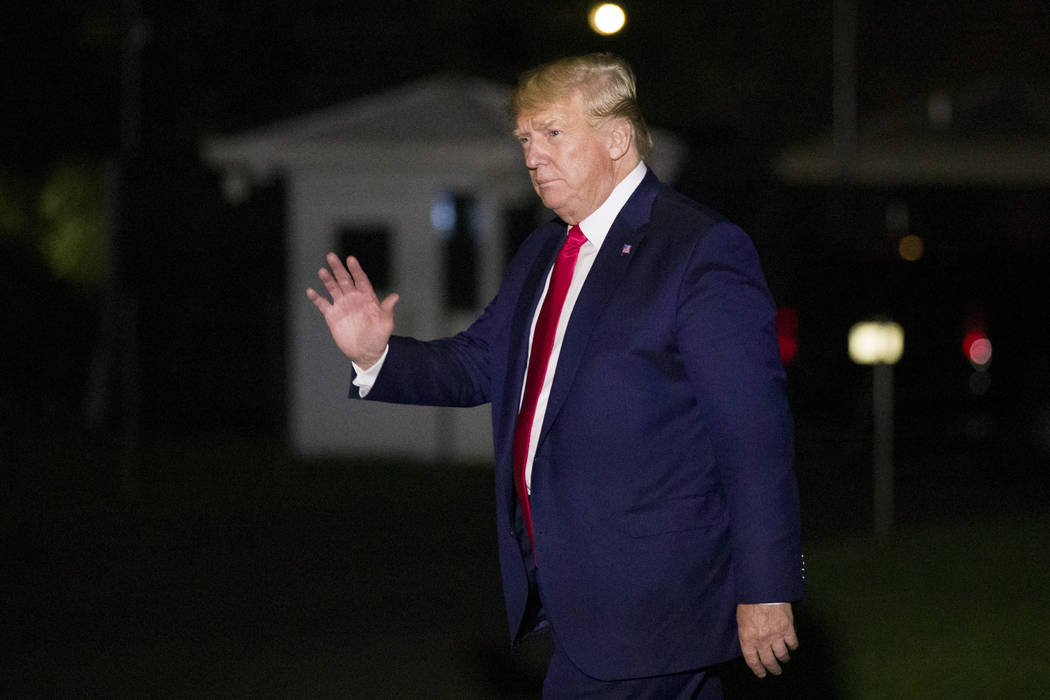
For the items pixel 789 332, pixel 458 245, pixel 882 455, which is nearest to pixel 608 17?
pixel 882 455

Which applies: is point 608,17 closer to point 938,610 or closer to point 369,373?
point 369,373

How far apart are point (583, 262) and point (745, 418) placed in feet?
1.88

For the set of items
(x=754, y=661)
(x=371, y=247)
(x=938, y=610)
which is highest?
(x=371, y=247)

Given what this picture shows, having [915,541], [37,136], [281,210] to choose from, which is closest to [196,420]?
[281,210]

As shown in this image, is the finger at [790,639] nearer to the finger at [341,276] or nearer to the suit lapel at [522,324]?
the suit lapel at [522,324]

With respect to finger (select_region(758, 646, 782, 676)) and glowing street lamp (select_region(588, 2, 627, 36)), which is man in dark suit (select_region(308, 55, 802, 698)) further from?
glowing street lamp (select_region(588, 2, 627, 36))

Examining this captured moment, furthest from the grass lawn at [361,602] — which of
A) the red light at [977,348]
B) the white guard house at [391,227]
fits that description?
the red light at [977,348]

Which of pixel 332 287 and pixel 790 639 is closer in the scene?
pixel 790 639

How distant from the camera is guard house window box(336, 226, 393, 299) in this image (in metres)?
17.1

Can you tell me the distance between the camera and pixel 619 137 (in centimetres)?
383

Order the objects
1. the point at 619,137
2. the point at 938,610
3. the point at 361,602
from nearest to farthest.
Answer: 1. the point at 619,137
2. the point at 938,610
3. the point at 361,602

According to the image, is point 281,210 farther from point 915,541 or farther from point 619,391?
point 619,391

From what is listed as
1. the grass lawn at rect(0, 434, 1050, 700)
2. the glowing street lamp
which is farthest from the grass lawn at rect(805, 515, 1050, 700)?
the glowing street lamp

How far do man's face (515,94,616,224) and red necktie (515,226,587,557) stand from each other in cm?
11
